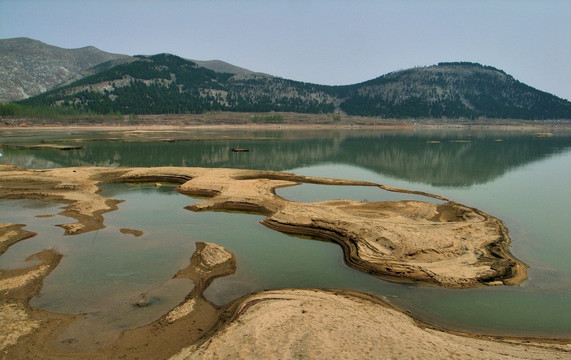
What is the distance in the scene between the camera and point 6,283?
11211 millimetres

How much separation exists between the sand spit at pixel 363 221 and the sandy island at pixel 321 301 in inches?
2.4

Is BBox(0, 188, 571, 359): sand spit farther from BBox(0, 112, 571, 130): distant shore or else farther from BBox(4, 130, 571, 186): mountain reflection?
BBox(0, 112, 571, 130): distant shore

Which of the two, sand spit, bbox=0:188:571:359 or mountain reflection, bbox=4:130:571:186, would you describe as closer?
sand spit, bbox=0:188:571:359

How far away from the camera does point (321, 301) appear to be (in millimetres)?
9922

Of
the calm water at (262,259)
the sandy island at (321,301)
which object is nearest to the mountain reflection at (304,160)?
the calm water at (262,259)

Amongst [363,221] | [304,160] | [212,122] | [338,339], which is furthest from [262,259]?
[212,122]

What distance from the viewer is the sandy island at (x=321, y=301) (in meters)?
7.57

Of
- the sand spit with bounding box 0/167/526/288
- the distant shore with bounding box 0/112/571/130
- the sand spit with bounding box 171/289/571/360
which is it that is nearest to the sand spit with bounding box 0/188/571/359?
the sand spit with bounding box 171/289/571/360

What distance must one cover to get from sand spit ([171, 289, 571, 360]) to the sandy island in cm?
3

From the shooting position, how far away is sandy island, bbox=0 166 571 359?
757 centimetres

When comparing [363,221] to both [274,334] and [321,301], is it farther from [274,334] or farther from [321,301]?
[274,334]

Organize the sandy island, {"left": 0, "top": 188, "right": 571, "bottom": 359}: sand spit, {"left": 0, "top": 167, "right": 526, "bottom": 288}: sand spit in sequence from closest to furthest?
{"left": 0, "top": 188, "right": 571, "bottom": 359}: sand spit, the sandy island, {"left": 0, "top": 167, "right": 526, "bottom": 288}: sand spit

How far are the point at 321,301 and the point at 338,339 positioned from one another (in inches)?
94.2

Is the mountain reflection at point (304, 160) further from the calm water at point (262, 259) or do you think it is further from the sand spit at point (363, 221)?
the sand spit at point (363, 221)
